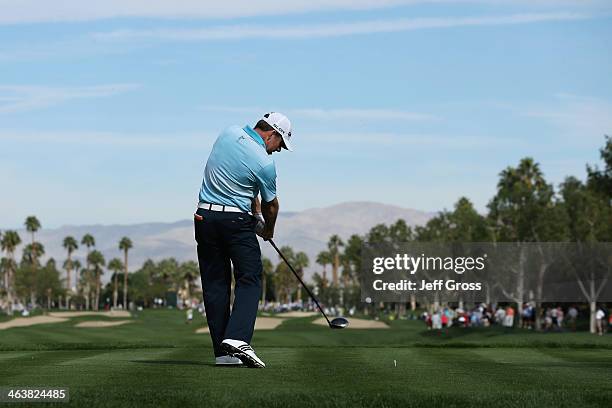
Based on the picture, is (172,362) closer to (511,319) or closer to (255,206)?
(255,206)

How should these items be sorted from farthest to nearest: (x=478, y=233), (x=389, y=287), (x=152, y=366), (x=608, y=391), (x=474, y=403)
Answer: (x=478, y=233) → (x=389, y=287) → (x=152, y=366) → (x=608, y=391) → (x=474, y=403)

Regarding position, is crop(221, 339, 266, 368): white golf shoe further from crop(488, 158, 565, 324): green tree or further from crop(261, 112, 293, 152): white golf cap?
crop(488, 158, 565, 324): green tree

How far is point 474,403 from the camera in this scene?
732 centimetres

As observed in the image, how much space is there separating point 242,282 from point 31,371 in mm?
2146

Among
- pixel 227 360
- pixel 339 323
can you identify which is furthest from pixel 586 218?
pixel 227 360

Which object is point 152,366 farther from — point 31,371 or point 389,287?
point 389,287

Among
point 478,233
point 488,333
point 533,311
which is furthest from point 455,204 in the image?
point 488,333

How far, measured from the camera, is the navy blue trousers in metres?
10.6

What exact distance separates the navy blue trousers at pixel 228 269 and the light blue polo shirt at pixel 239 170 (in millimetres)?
160

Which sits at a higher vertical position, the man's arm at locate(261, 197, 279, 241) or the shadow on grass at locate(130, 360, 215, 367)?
the man's arm at locate(261, 197, 279, 241)

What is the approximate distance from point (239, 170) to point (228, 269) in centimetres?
110

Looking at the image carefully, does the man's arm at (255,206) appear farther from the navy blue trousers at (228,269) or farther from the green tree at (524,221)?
the green tree at (524,221)

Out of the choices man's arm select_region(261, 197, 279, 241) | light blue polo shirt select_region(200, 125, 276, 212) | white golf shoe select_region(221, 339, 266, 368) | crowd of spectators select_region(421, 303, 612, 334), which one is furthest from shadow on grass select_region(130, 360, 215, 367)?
crowd of spectators select_region(421, 303, 612, 334)

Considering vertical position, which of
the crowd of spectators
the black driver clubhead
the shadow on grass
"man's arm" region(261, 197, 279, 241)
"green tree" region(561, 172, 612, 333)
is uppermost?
"green tree" region(561, 172, 612, 333)
